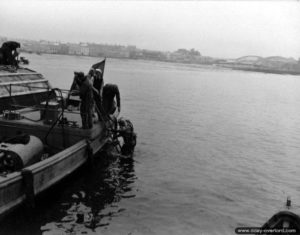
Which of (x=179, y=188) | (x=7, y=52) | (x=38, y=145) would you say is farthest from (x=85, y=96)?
(x=7, y=52)

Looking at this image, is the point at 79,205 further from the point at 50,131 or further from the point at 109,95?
the point at 109,95

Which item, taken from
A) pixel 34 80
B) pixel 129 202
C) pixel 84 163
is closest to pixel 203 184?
pixel 129 202

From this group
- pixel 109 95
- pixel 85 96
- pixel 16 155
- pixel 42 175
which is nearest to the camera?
Result: pixel 42 175

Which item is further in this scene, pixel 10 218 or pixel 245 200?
pixel 245 200

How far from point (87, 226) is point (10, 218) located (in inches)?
78.9

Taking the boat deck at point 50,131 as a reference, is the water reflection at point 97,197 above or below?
below

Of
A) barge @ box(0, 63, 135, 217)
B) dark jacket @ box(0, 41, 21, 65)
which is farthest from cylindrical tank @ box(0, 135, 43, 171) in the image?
dark jacket @ box(0, 41, 21, 65)

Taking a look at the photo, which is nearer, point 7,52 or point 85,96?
point 85,96

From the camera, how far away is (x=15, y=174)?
8.35 m

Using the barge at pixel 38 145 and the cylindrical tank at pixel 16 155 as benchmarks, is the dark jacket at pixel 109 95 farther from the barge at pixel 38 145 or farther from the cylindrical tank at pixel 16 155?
the cylindrical tank at pixel 16 155

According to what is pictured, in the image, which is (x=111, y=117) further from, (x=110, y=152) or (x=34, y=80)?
(x=34, y=80)

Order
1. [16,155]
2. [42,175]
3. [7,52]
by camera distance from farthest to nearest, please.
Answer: [7,52] < [16,155] < [42,175]

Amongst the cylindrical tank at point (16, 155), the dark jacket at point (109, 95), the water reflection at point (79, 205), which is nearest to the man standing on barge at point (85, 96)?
the water reflection at point (79, 205)

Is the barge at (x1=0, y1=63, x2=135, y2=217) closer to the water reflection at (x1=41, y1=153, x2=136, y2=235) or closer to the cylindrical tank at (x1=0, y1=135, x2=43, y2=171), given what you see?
the cylindrical tank at (x1=0, y1=135, x2=43, y2=171)
